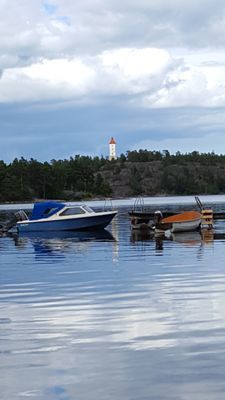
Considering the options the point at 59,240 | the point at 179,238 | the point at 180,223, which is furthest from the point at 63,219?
the point at 179,238

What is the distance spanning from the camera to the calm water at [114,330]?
10617 millimetres

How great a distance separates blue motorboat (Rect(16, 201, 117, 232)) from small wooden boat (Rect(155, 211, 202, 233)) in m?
5.35

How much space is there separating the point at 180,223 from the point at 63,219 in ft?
29.0

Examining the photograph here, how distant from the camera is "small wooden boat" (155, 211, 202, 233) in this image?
4906cm

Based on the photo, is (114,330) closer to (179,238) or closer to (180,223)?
(179,238)

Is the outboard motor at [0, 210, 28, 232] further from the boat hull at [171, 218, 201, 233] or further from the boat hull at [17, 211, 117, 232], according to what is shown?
the boat hull at [171, 218, 201, 233]

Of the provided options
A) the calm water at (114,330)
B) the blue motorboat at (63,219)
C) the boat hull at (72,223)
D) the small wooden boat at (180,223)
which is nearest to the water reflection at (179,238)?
the small wooden boat at (180,223)

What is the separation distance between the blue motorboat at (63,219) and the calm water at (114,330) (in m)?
24.8

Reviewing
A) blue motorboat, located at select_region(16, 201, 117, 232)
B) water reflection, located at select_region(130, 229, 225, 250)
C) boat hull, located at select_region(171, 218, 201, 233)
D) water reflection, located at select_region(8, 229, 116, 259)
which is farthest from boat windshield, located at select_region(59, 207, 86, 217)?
boat hull, located at select_region(171, 218, 201, 233)

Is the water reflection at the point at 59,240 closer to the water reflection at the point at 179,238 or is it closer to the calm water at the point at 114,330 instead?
the water reflection at the point at 179,238

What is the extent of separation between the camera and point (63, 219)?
5378cm

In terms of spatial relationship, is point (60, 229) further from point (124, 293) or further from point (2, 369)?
point (2, 369)

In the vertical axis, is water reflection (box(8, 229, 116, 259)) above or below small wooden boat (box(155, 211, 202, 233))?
below

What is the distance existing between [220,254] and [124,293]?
478 inches
